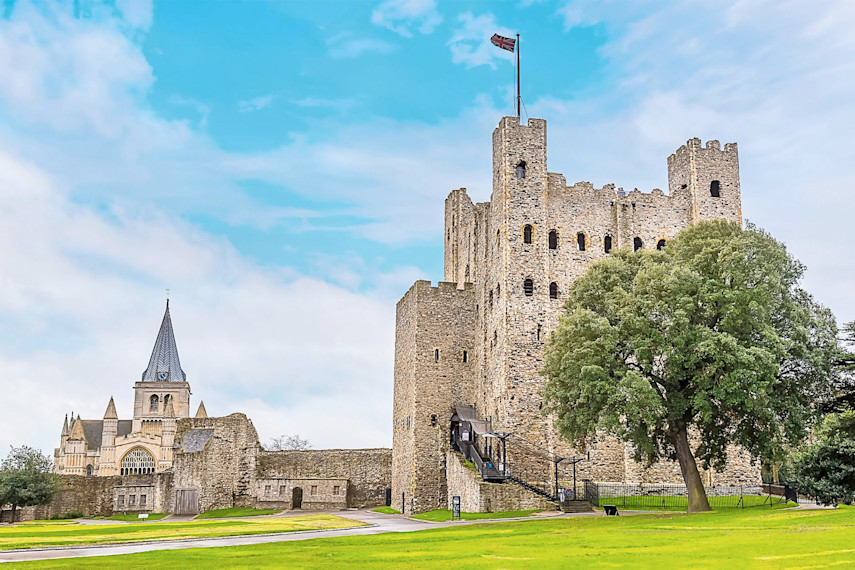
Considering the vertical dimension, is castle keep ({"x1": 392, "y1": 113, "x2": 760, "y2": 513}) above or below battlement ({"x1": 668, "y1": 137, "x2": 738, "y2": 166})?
below

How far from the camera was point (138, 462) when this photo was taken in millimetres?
144625

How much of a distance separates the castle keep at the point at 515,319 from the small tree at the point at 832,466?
11561mm

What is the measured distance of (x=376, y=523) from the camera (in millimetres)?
36812

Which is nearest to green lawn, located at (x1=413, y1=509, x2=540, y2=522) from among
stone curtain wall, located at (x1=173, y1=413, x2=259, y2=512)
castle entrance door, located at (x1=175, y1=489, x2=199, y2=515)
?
stone curtain wall, located at (x1=173, y1=413, x2=259, y2=512)

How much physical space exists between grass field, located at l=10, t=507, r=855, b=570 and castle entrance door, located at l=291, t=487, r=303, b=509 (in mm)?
28535

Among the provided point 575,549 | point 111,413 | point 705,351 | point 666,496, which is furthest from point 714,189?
point 111,413

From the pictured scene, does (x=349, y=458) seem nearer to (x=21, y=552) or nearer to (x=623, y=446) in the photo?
(x=623, y=446)

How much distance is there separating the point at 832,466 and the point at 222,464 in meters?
34.3

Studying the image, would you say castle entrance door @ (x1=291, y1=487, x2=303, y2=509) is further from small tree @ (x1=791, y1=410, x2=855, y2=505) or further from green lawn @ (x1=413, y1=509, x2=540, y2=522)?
small tree @ (x1=791, y1=410, x2=855, y2=505)

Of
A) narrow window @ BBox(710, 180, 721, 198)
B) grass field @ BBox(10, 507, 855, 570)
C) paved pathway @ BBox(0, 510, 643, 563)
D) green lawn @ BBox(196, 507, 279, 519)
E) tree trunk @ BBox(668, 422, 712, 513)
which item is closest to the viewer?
grass field @ BBox(10, 507, 855, 570)

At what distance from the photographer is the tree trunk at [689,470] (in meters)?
33.5

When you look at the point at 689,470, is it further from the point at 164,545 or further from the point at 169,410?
the point at 169,410

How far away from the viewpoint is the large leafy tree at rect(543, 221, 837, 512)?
31.5 meters

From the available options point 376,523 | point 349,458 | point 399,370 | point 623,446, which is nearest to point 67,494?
point 349,458
